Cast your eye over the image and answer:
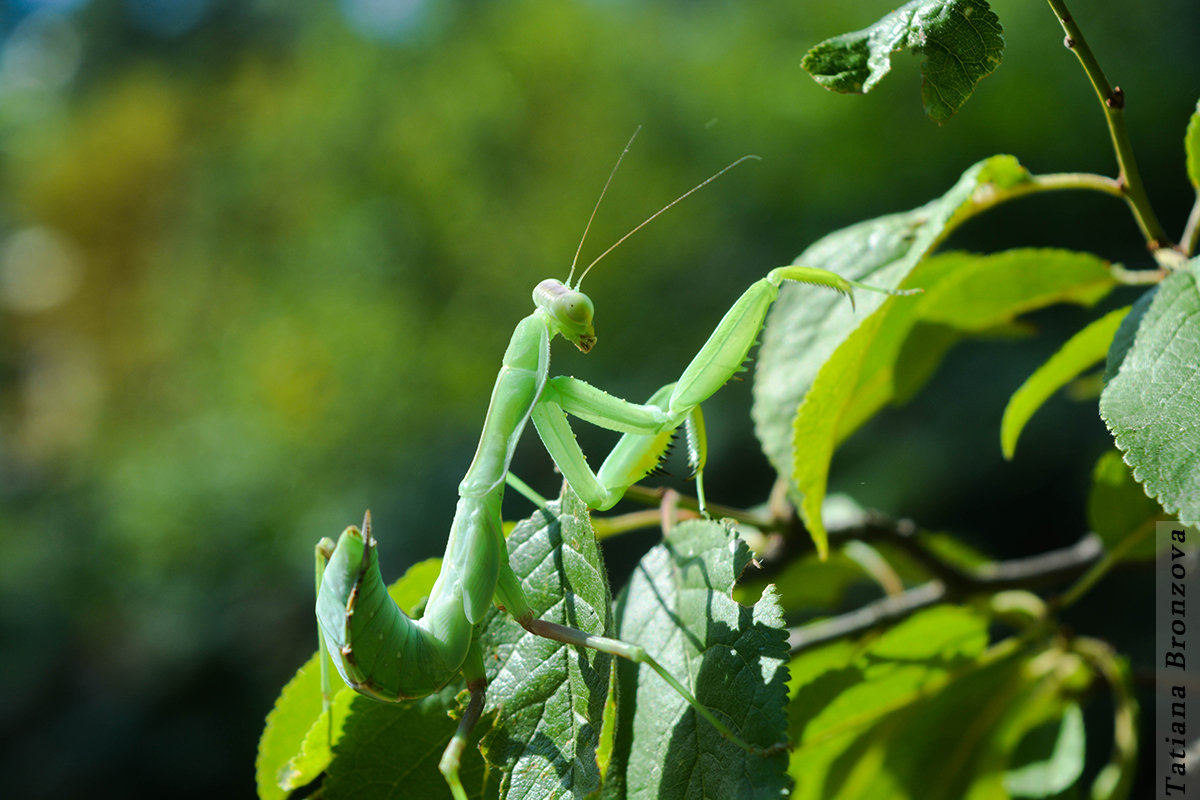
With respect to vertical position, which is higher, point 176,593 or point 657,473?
point 657,473

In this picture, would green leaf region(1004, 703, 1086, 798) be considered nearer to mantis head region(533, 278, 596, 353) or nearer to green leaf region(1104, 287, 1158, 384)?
green leaf region(1104, 287, 1158, 384)

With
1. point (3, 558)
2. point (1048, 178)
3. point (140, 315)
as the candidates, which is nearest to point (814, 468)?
point (1048, 178)

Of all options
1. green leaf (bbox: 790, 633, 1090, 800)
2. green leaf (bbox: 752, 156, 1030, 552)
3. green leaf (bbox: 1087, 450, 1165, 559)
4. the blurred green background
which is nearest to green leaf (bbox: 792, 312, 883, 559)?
green leaf (bbox: 752, 156, 1030, 552)

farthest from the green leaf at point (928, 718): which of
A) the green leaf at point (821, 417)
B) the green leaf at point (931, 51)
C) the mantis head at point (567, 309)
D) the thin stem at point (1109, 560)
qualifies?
the green leaf at point (931, 51)

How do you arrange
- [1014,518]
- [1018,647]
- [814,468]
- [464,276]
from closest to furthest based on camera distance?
1. [814,468]
2. [1018,647]
3. [1014,518]
4. [464,276]

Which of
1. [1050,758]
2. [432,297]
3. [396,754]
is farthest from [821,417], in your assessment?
[432,297]

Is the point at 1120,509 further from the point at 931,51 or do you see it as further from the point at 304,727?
the point at 304,727

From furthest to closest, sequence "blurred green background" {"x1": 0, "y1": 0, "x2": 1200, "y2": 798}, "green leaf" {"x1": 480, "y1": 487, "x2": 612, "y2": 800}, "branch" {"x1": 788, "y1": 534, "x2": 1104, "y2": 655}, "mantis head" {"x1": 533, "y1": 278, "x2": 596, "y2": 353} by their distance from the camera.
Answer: "blurred green background" {"x1": 0, "y1": 0, "x2": 1200, "y2": 798}, "branch" {"x1": 788, "y1": 534, "x2": 1104, "y2": 655}, "mantis head" {"x1": 533, "y1": 278, "x2": 596, "y2": 353}, "green leaf" {"x1": 480, "y1": 487, "x2": 612, "y2": 800}

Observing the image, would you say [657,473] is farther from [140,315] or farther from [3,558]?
[140,315]
